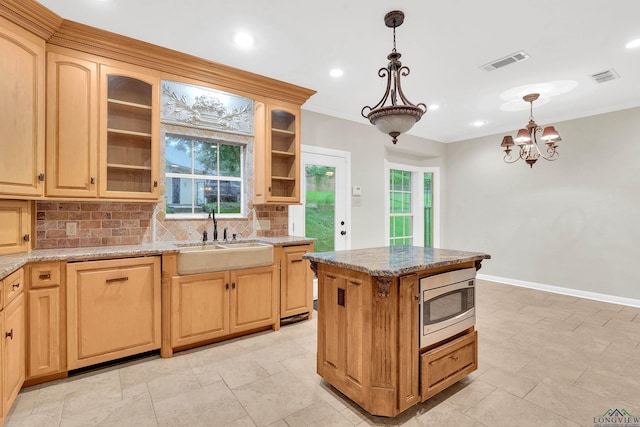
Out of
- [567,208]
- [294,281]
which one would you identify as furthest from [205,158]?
[567,208]

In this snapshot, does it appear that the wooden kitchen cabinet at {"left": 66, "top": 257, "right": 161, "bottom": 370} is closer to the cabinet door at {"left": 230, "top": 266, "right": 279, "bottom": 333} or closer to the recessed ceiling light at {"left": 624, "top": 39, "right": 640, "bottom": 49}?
the cabinet door at {"left": 230, "top": 266, "right": 279, "bottom": 333}

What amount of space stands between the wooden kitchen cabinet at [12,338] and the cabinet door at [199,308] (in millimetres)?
946

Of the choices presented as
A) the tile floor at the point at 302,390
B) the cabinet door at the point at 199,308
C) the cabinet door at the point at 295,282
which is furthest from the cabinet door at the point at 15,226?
the cabinet door at the point at 295,282

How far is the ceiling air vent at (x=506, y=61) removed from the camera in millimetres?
2979

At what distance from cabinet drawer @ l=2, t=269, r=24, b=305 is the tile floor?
2.42 ft

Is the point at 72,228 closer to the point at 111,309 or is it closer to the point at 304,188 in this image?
the point at 111,309

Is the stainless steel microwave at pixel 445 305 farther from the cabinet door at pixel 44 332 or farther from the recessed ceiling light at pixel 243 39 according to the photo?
the cabinet door at pixel 44 332

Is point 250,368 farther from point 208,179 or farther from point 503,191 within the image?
point 503,191

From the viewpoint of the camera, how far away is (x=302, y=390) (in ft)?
7.38

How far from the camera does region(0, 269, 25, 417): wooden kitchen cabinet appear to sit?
1791 mm

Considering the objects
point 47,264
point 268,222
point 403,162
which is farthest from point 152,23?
point 403,162

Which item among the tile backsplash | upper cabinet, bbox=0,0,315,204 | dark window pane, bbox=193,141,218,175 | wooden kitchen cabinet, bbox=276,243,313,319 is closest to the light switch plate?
the tile backsplash

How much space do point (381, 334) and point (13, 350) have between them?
2243 millimetres

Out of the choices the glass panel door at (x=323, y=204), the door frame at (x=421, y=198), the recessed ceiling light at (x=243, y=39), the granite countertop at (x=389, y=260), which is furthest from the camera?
the door frame at (x=421, y=198)
